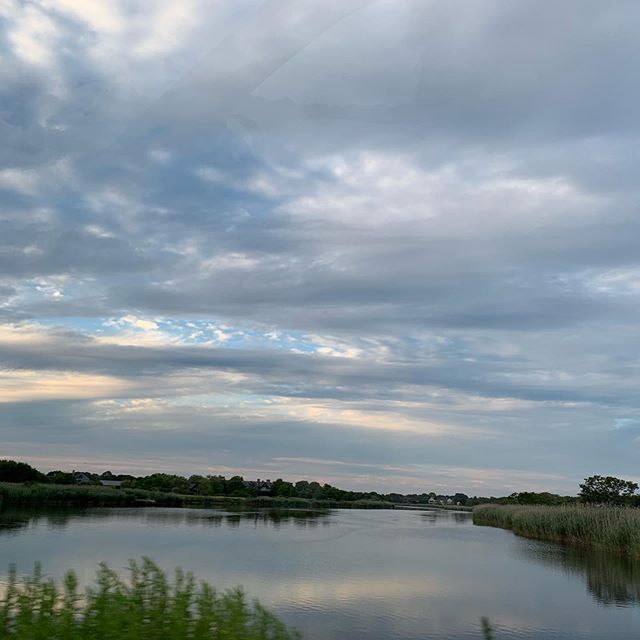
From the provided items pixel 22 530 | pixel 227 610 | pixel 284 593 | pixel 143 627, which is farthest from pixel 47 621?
pixel 22 530

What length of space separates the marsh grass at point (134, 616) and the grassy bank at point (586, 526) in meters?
18.8

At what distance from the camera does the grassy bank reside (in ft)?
69.4

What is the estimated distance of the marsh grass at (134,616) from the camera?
4020mm

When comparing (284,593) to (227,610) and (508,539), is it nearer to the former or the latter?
(227,610)

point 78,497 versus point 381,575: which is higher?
point 78,497

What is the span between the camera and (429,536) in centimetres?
3234

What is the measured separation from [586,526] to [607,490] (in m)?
24.8

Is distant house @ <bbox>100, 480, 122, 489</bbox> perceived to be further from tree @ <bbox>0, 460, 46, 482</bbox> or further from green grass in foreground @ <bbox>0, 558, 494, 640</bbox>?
green grass in foreground @ <bbox>0, 558, 494, 640</bbox>

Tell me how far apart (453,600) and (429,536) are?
62.9 feet

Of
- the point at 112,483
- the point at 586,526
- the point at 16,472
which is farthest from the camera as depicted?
the point at 112,483

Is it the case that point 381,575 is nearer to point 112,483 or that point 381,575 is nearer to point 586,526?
point 586,526

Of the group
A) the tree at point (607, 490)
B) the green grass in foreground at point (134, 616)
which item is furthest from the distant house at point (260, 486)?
the green grass in foreground at point (134, 616)

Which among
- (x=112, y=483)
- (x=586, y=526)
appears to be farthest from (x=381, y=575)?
(x=112, y=483)

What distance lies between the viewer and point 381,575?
1680 cm
